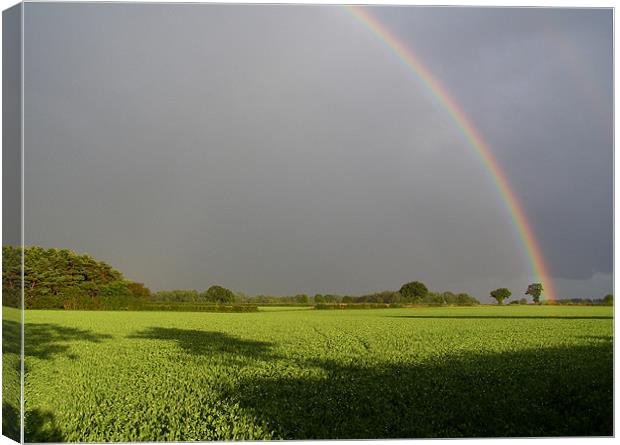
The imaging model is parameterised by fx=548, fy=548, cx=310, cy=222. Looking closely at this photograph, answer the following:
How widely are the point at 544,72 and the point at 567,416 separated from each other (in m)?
11.0

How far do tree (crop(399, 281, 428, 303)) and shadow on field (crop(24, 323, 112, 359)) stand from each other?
13056 millimetres

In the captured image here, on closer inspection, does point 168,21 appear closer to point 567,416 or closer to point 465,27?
point 465,27

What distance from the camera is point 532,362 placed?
411 inches

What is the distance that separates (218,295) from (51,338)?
1053cm

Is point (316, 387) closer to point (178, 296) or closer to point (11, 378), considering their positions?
point (11, 378)

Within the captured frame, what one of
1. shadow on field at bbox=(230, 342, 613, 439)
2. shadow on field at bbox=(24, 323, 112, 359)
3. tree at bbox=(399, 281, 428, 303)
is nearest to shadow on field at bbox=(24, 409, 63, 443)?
shadow on field at bbox=(230, 342, 613, 439)

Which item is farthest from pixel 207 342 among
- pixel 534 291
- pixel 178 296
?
pixel 534 291

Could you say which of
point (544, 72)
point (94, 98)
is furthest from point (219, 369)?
point (94, 98)

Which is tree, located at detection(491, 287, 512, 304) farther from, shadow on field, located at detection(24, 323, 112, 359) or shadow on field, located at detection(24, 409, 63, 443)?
shadow on field, located at detection(24, 409, 63, 443)

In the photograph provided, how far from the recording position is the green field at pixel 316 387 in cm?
657

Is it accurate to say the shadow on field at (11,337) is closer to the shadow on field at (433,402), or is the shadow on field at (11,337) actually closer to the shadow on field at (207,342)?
the shadow on field at (433,402)

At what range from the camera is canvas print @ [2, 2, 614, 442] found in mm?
6910

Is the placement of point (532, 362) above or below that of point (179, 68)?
below

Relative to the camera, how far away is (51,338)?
53.8 feet
